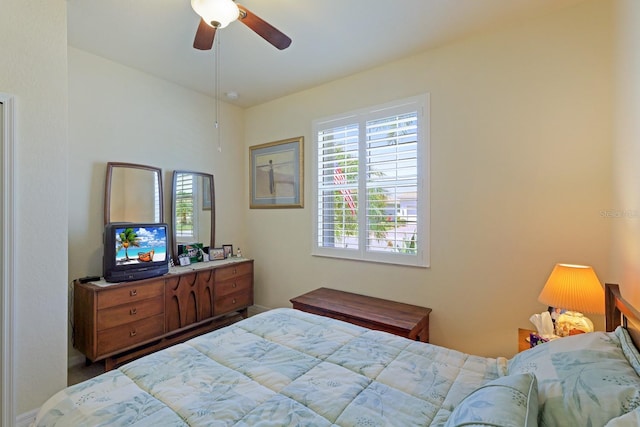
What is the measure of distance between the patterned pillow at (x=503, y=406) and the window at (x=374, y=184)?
1.70 metres

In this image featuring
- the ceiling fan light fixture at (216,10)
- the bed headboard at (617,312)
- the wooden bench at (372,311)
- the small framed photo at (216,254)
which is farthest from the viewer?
the small framed photo at (216,254)

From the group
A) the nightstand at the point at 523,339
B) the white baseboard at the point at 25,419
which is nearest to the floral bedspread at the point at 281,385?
the nightstand at the point at 523,339

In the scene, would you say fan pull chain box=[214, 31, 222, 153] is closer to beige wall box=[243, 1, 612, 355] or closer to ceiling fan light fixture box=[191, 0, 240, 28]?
ceiling fan light fixture box=[191, 0, 240, 28]

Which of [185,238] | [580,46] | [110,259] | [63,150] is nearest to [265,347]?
[110,259]

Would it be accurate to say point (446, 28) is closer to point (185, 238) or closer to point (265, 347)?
point (265, 347)

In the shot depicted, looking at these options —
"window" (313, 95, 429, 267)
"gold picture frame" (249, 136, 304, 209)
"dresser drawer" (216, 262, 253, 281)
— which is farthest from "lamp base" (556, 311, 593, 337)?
"dresser drawer" (216, 262, 253, 281)

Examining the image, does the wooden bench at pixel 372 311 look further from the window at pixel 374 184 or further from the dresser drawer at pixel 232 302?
the dresser drawer at pixel 232 302

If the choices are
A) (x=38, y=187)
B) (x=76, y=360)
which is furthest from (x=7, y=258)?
(x=76, y=360)

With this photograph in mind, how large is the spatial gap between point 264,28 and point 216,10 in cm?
29

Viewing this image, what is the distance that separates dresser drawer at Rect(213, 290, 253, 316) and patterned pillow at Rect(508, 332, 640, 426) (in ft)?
9.19

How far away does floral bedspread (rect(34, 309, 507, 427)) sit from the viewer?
1.01m

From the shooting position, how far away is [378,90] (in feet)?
9.55

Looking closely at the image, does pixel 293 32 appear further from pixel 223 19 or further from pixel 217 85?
pixel 217 85

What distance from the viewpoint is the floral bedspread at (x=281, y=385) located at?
1.01 metres
